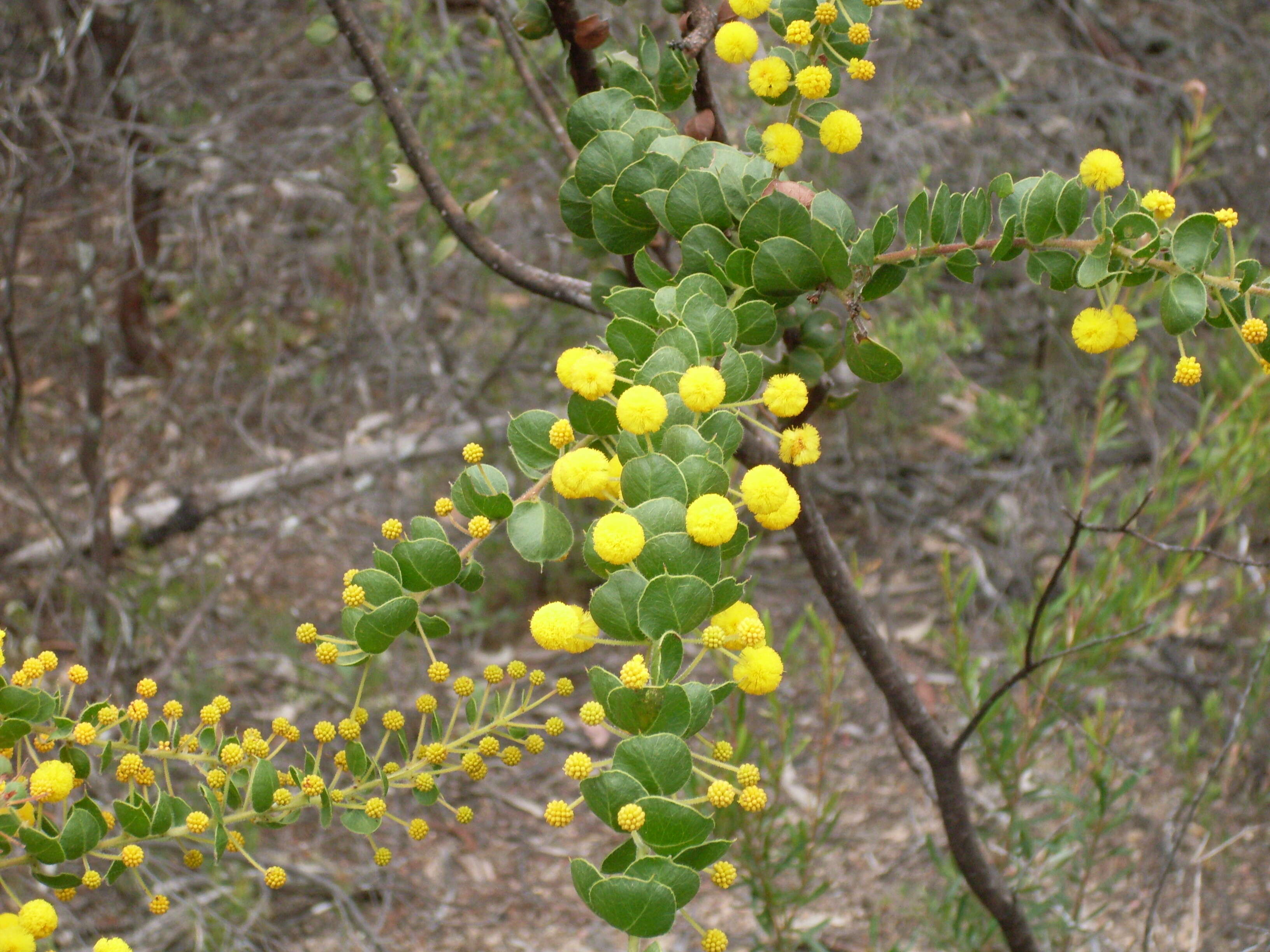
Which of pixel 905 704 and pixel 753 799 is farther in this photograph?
pixel 905 704

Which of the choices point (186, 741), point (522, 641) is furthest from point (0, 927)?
point (522, 641)

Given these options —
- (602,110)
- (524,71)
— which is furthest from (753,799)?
(524,71)

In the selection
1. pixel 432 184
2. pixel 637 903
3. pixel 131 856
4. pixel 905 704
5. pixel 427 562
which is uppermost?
pixel 432 184

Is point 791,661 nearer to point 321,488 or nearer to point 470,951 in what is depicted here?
point 470,951

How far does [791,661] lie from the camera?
2.01m

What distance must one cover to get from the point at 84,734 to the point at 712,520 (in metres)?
0.53

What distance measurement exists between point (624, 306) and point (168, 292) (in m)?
3.55

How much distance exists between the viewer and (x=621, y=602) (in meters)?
0.67

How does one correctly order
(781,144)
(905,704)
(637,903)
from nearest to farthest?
(637,903)
(781,144)
(905,704)

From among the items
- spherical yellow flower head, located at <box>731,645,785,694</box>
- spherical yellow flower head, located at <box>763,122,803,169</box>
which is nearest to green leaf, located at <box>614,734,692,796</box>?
spherical yellow flower head, located at <box>731,645,785,694</box>

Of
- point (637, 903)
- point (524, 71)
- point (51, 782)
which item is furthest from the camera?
point (524, 71)

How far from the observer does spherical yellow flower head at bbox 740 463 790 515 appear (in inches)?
27.9

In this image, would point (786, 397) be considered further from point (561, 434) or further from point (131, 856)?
point (131, 856)

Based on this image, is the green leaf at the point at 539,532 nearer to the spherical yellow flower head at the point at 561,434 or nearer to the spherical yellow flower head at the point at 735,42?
the spherical yellow flower head at the point at 561,434
